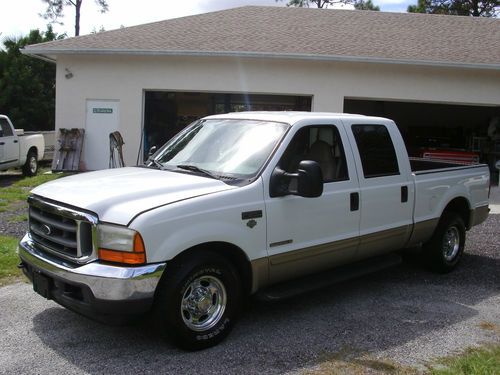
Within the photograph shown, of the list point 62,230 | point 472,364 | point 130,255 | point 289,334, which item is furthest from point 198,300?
point 472,364

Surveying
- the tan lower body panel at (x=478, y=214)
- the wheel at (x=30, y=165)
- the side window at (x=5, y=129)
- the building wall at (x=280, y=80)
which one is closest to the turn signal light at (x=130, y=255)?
the tan lower body panel at (x=478, y=214)

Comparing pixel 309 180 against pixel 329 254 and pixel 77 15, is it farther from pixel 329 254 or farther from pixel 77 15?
pixel 77 15

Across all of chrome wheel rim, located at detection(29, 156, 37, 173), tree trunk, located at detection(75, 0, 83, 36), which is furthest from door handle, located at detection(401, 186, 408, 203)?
tree trunk, located at detection(75, 0, 83, 36)

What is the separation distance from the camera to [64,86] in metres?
15.0

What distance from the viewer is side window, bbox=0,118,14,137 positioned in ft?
47.3

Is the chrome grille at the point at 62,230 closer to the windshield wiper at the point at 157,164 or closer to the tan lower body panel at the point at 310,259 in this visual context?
the windshield wiper at the point at 157,164

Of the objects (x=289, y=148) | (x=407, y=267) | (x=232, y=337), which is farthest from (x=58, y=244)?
(x=407, y=267)

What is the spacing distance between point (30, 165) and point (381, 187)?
13.0 m

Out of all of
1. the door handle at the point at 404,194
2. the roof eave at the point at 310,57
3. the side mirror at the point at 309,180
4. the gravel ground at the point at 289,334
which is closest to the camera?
the gravel ground at the point at 289,334

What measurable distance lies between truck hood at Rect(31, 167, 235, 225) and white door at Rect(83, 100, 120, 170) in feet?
34.8

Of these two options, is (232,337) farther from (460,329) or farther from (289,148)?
(460,329)

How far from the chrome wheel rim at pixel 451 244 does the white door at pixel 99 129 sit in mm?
10732

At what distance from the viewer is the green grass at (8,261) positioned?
5.87 meters

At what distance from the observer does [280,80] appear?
1444 centimetres
